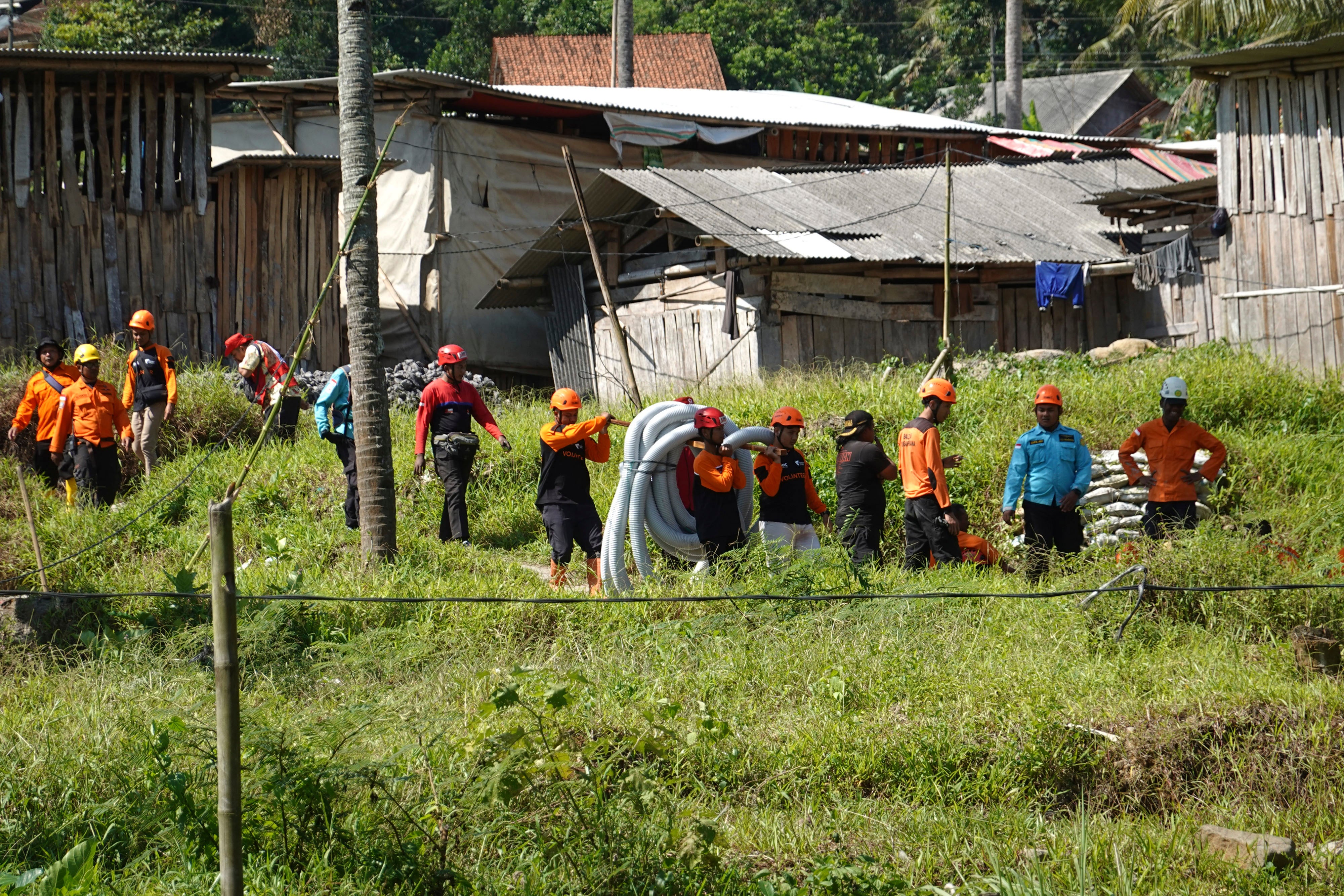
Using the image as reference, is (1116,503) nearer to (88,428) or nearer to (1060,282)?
(1060,282)

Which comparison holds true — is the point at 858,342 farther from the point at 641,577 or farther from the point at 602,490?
the point at 641,577

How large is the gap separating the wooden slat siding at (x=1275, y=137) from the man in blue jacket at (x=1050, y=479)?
24.9 feet

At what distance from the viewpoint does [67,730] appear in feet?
18.6

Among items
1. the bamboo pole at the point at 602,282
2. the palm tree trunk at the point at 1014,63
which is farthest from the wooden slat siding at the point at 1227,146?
the palm tree trunk at the point at 1014,63

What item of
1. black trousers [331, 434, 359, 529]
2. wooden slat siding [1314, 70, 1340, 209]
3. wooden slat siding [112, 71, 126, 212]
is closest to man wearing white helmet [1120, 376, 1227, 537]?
black trousers [331, 434, 359, 529]

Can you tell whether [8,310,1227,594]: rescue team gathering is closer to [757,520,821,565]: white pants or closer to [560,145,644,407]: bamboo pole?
[757,520,821,565]: white pants

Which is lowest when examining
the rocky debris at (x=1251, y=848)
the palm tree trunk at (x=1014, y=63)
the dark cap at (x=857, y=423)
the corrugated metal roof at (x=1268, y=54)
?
the rocky debris at (x=1251, y=848)

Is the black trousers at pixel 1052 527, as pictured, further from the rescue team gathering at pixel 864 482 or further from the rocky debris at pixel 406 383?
the rocky debris at pixel 406 383

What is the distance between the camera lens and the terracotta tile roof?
30.5m

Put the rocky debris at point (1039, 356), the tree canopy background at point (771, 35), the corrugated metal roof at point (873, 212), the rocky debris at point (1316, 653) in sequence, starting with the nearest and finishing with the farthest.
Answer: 1. the rocky debris at point (1316, 653)
2. the rocky debris at point (1039, 356)
3. the corrugated metal roof at point (873, 212)
4. the tree canopy background at point (771, 35)

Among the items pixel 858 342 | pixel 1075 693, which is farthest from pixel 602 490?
pixel 858 342

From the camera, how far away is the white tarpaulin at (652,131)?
65.9 feet

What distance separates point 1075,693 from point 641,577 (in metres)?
3.38

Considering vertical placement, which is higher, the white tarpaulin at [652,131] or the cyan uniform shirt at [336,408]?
the white tarpaulin at [652,131]
